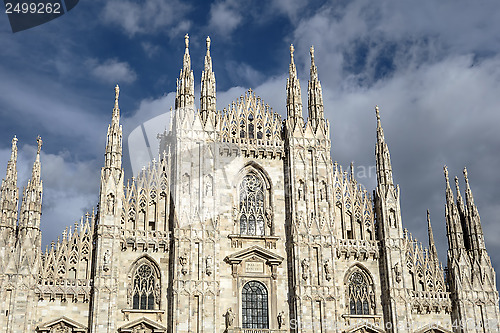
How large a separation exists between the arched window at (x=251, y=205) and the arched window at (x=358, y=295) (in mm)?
6406

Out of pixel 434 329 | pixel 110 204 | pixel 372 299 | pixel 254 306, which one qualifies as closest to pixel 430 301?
pixel 434 329

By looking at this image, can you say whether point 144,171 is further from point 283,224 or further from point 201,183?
point 283,224

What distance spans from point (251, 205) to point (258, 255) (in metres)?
3.36

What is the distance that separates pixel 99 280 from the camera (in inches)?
1383

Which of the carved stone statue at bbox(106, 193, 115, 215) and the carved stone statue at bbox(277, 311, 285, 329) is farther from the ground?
the carved stone statue at bbox(106, 193, 115, 215)

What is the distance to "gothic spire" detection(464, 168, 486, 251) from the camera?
40562 mm

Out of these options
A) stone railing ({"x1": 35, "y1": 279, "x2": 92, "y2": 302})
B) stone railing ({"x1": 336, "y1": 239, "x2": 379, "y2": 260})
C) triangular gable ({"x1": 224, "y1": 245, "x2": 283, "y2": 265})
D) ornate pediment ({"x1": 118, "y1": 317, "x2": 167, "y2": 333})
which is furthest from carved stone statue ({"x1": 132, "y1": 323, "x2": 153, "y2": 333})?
stone railing ({"x1": 336, "y1": 239, "x2": 379, "y2": 260})

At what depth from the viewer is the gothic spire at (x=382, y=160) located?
135 ft

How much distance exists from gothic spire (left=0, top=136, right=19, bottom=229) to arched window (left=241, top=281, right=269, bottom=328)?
46.1 feet

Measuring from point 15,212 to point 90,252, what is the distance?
4979 millimetres

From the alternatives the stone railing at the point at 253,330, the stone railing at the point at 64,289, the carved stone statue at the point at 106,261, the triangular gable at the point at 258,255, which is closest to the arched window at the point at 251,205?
the triangular gable at the point at 258,255

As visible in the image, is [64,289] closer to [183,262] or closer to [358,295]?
[183,262]

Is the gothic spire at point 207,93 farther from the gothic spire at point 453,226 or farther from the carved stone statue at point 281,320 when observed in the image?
the gothic spire at point 453,226

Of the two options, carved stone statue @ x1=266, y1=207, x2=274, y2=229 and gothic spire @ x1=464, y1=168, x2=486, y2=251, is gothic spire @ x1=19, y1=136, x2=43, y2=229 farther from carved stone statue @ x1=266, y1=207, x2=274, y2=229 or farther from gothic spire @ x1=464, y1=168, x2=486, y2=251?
gothic spire @ x1=464, y1=168, x2=486, y2=251
